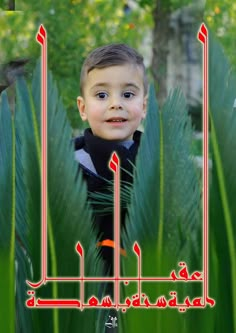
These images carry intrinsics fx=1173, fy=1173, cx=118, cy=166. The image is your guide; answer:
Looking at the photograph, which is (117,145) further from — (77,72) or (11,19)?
(11,19)

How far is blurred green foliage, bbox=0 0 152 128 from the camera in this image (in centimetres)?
449

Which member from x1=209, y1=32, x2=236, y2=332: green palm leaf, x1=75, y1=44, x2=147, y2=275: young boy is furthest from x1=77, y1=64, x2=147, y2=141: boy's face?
x1=209, y1=32, x2=236, y2=332: green palm leaf

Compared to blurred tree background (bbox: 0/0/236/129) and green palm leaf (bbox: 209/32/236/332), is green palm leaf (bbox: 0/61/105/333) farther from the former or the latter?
green palm leaf (bbox: 209/32/236/332)

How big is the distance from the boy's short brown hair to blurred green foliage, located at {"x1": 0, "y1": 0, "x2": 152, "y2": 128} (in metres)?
0.04

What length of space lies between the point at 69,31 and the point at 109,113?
0.36 metres

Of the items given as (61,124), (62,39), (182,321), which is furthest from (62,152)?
(182,321)

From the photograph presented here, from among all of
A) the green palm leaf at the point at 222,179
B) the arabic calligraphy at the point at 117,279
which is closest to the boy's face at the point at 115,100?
the arabic calligraphy at the point at 117,279

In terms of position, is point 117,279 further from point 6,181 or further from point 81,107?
point 81,107

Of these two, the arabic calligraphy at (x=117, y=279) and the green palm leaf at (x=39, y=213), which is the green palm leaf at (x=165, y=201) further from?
the green palm leaf at (x=39, y=213)

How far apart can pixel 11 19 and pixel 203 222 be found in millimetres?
1073

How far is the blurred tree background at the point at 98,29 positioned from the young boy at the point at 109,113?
0.06 m

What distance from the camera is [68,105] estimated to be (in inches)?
177

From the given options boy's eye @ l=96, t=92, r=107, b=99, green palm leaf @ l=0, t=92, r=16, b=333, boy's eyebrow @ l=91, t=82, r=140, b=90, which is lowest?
green palm leaf @ l=0, t=92, r=16, b=333

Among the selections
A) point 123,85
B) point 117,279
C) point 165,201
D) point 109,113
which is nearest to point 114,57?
point 123,85
